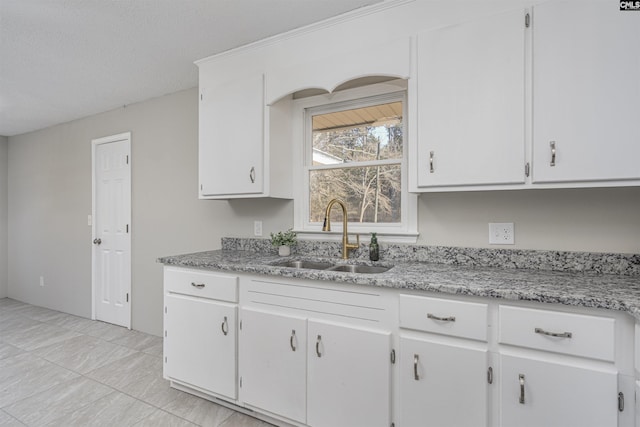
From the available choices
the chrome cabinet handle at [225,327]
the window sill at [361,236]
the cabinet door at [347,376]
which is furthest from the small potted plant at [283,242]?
the cabinet door at [347,376]

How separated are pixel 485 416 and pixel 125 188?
369 centimetres

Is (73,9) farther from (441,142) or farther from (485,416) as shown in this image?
(485,416)

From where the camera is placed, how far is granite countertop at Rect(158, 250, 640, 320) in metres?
1.25

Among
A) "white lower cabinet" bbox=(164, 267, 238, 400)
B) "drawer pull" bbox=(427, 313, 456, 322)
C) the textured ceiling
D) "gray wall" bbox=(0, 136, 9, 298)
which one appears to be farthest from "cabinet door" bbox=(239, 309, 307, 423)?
"gray wall" bbox=(0, 136, 9, 298)

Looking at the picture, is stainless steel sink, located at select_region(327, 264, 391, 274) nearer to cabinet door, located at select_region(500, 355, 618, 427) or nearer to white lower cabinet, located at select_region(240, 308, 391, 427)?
white lower cabinet, located at select_region(240, 308, 391, 427)

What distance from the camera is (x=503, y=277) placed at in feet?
5.20

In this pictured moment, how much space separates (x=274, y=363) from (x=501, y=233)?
144cm

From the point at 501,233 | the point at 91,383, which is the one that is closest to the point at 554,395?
the point at 501,233

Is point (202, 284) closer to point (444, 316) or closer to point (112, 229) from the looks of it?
point (444, 316)

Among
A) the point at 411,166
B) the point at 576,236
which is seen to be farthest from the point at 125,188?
the point at 576,236

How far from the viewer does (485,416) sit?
4.57ft

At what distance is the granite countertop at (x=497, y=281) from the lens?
125 cm

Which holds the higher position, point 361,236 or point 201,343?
point 361,236

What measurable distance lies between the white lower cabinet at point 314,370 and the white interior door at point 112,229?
2.29m
